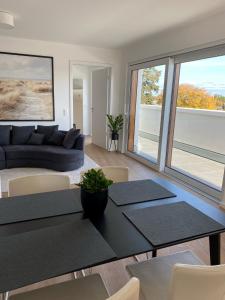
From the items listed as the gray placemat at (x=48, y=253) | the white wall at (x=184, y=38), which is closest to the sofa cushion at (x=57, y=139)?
the white wall at (x=184, y=38)

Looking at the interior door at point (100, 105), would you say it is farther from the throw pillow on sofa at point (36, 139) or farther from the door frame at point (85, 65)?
the throw pillow on sofa at point (36, 139)

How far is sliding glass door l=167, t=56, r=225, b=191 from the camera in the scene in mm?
3375

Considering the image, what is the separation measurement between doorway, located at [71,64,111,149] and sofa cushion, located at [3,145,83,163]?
1.51 m

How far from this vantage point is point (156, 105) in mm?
4578

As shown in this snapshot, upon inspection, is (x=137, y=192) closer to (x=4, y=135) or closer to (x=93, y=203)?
(x=93, y=203)

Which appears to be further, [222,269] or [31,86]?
[31,86]

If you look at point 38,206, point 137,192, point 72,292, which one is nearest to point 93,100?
point 137,192

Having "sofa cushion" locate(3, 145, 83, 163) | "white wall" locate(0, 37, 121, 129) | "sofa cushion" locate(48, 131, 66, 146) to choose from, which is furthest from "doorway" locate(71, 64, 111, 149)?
"sofa cushion" locate(3, 145, 83, 163)

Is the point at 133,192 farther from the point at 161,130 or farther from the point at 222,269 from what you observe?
the point at 161,130

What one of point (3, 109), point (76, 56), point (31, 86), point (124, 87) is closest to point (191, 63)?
point (124, 87)

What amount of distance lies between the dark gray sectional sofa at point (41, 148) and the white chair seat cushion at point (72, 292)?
3100 mm

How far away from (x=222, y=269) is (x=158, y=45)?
413 cm

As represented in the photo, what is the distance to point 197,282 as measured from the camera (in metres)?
0.87

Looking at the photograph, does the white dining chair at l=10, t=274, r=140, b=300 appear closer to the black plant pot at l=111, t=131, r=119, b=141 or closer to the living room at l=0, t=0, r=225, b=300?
the living room at l=0, t=0, r=225, b=300
